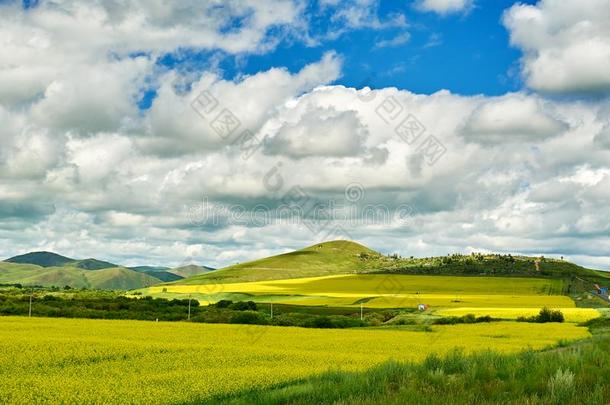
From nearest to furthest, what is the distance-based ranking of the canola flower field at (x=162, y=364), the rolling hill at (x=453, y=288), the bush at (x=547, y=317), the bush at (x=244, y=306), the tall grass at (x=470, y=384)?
the tall grass at (x=470, y=384), the canola flower field at (x=162, y=364), the bush at (x=547, y=317), the bush at (x=244, y=306), the rolling hill at (x=453, y=288)

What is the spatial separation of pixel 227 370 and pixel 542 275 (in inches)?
5825

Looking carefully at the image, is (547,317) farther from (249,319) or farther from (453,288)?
(453,288)

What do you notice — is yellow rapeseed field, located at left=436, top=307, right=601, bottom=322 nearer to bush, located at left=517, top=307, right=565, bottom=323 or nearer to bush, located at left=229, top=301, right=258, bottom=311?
bush, located at left=517, top=307, right=565, bottom=323

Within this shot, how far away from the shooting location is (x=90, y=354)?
2597 centimetres

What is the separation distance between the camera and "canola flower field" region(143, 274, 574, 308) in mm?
96938

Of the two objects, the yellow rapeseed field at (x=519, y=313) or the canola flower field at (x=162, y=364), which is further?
the yellow rapeseed field at (x=519, y=313)

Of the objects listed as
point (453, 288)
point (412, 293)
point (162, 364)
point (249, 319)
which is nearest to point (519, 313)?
point (249, 319)

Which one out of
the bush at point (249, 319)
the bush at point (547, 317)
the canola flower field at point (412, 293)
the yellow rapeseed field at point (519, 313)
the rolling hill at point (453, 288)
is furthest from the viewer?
the rolling hill at point (453, 288)

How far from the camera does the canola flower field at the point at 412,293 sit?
318ft

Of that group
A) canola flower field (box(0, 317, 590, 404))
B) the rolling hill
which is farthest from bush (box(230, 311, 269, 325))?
the rolling hill

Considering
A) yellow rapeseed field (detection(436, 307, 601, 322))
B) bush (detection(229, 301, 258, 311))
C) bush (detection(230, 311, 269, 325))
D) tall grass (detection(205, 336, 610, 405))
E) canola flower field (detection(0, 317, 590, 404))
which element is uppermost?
tall grass (detection(205, 336, 610, 405))

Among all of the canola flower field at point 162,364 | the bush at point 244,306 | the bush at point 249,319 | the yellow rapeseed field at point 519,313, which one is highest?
the canola flower field at point 162,364

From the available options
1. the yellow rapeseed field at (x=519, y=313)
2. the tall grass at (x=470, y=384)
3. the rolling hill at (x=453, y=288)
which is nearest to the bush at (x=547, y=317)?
the yellow rapeseed field at (x=519, y=313)

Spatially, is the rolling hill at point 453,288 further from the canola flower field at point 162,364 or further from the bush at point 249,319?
the canola flower field at point 162,364
